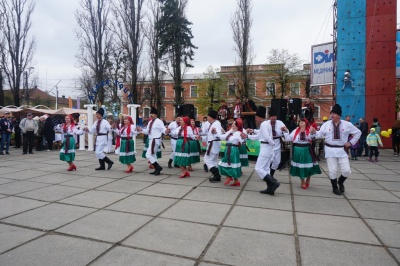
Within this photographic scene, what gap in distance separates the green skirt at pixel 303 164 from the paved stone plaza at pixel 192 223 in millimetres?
413

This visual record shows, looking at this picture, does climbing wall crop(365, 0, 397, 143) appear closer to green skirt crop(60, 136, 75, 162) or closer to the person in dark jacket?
green skirt crop(60, 136, 75, 162)

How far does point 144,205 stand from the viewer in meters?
5.13

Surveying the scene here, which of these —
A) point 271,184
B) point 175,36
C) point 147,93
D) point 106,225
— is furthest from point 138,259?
point 147,93

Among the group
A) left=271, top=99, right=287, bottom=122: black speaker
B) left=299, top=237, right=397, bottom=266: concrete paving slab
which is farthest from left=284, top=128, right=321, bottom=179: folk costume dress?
left=271, top=99, right=287, bottom=122: black speaker

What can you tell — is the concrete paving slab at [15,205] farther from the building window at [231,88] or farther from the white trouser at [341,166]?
the building window at [231,88]

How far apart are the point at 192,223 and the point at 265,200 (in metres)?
2.02

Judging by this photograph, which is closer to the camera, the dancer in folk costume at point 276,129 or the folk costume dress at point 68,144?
the dancer in folk costume at point 276,129

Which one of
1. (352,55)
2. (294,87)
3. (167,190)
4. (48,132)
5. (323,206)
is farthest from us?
(294,87)

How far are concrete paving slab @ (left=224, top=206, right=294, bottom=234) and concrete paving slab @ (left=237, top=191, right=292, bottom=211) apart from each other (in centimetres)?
27

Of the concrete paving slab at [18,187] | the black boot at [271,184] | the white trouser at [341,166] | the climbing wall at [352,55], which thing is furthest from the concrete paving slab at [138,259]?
the climbing wall at [352,55]

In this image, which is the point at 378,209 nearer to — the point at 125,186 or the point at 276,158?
the point at 276,158

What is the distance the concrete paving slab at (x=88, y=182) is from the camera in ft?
22.1

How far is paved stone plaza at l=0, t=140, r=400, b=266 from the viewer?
3201mm

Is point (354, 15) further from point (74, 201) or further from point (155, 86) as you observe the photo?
point (155, 86)
